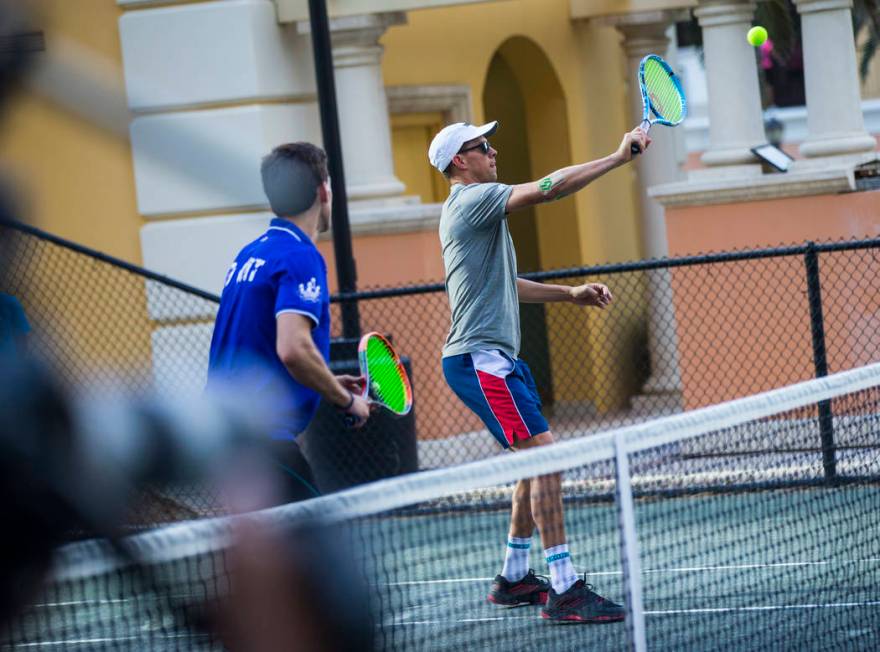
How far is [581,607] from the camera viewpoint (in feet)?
18.6

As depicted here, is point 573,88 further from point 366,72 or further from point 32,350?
point 32,350

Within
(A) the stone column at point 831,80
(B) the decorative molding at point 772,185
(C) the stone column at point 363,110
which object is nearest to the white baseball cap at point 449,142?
(B) the decorative molding at point 772,185

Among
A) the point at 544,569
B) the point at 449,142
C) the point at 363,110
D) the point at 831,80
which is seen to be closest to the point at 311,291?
the point at 449,142

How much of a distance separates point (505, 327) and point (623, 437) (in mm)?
2483

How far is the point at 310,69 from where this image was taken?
36.4 feet

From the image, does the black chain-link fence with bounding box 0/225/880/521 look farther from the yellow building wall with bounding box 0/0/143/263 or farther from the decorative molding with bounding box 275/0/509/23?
the yellow building wall with bounding box 0/0/143/263

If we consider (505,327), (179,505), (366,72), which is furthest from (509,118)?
(179,505)

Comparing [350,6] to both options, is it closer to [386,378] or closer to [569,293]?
[569,293]

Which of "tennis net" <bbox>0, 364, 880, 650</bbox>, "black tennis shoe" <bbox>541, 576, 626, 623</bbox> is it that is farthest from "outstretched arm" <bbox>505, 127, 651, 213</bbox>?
"black tennis shoe" <bbox>541, 576, 626, 623</bbox>

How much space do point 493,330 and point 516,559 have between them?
0.96 metres

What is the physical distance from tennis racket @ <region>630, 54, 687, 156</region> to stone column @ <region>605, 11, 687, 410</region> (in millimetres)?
5391

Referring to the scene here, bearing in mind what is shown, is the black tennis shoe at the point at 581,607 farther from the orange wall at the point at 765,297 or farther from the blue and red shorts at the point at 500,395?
the orange wall at the point at 765,297

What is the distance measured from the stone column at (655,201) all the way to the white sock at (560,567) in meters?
5.87

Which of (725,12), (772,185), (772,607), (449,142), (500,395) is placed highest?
(725,12)
